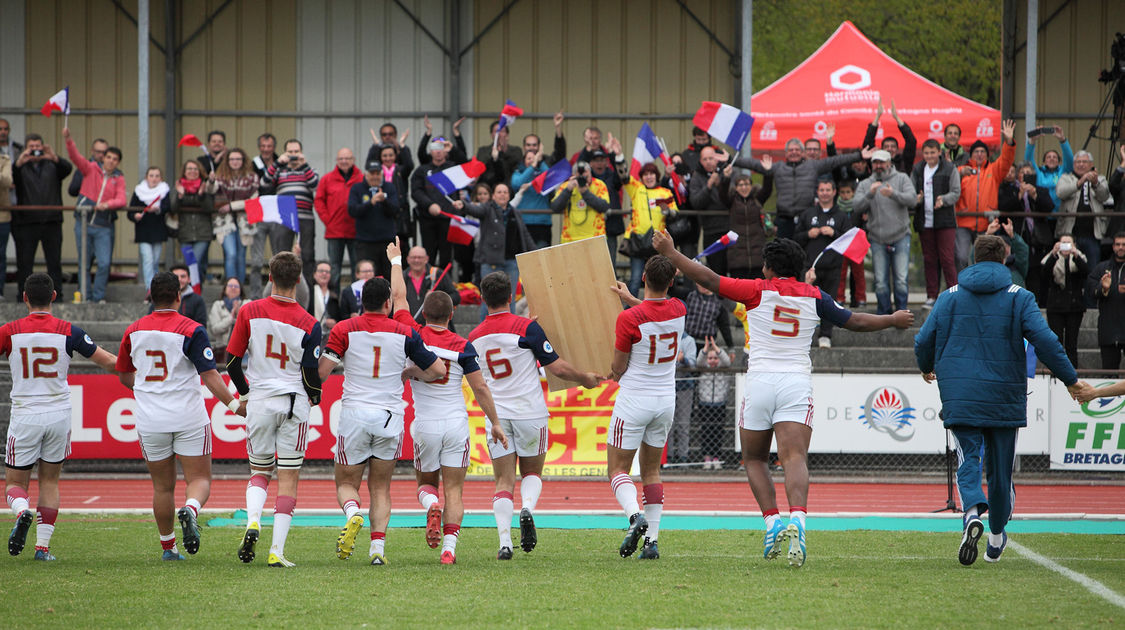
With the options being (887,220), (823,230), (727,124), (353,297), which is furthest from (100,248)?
(887,220)

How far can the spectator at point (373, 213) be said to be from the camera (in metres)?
16.0

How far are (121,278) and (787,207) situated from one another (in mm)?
12043

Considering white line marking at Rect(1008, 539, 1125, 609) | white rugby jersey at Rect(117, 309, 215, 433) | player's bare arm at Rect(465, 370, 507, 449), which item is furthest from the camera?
white rugby jersey at Rect(117, 309, 215, 433)

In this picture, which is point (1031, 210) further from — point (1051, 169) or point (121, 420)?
point (121, 420)

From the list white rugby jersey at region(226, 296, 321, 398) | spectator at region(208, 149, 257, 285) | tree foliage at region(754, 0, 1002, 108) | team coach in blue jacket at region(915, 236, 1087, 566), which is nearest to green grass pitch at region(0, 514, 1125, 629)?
team coach in blue jacket at region(915, 236, 1087, 566)

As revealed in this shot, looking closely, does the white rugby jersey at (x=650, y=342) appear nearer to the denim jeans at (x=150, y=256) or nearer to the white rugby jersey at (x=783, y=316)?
the white rugby jersey at (x=783, y=316)

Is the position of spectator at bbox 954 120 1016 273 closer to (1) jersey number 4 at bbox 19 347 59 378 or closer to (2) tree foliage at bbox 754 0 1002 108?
(1) jersey number 4 at bbox 19 347 59 378

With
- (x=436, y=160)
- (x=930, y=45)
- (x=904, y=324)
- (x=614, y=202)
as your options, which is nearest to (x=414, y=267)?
(x=436, y=160)

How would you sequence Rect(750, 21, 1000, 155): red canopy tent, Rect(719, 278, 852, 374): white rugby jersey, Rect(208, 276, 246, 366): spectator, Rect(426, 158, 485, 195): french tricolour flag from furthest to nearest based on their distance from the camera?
1. Rect(750, 21, 1000, 155): red canopy tent
2. Rect(426, 158, 485, 195): french tricolour flag
3. Rect(208, 276, 246, 366): spectator
4. Rect(719, 278, 852, 374): white rugby jersey

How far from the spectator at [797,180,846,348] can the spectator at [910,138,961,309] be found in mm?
1159

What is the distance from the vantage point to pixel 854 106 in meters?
20.7

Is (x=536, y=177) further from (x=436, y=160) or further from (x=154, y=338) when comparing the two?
(x=154, y=338)

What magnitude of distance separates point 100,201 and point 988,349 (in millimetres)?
13224

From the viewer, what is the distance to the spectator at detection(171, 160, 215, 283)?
1678 cm
